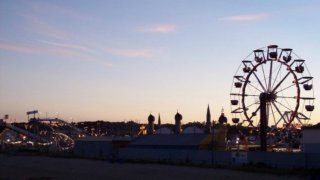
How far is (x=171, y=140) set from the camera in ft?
A: 187

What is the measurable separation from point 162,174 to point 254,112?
2175cm

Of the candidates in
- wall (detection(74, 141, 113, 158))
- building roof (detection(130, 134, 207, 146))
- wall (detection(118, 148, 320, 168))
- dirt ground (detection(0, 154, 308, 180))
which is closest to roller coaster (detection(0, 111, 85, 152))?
wall (detection(74, 141, 113, 158))

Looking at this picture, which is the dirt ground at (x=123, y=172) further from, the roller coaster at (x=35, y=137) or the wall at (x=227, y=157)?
the roller coaster at (x=35, y=137)

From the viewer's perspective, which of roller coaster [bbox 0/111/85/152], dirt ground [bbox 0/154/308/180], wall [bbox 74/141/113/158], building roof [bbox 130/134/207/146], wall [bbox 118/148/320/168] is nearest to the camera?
dirt ground [bbox 0/154/308/180]

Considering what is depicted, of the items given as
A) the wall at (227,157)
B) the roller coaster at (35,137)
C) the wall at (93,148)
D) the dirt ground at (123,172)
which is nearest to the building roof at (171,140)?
the wall at (93,148)

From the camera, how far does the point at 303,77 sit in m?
53.0

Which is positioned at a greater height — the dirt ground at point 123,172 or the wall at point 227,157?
the wall at point 227,157

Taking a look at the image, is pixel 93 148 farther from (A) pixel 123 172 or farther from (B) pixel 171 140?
(A) pixel 123 172

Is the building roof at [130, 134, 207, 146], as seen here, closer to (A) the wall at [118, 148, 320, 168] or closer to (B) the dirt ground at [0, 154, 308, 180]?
(A) the wall at [118, 148, 320, 168]

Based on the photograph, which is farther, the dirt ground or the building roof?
the building roof

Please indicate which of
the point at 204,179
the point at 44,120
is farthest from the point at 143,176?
the point at 44,120

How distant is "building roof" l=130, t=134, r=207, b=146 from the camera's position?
54144 millimetres

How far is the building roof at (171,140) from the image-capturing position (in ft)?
178

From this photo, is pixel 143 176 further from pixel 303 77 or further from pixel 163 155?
pixel 303 77
